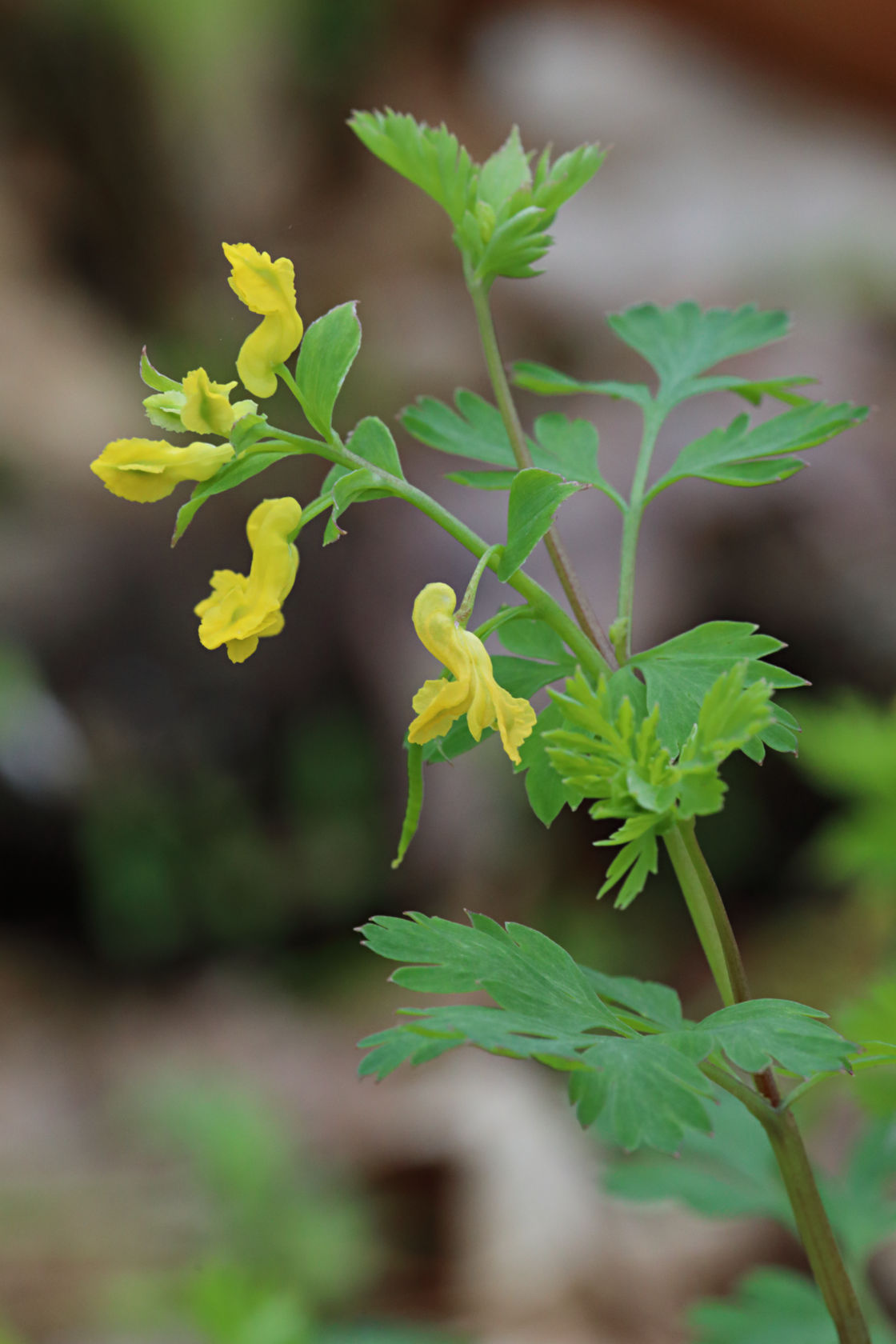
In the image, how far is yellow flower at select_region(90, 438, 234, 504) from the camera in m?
0.45

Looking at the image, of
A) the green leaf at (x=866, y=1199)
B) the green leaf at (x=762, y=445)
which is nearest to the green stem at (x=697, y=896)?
the green leaf at (x=762, y=445)

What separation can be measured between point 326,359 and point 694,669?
233 millimetres

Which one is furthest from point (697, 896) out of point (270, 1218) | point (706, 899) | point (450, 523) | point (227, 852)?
point (227, 852)

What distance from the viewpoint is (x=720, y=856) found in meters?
2.72

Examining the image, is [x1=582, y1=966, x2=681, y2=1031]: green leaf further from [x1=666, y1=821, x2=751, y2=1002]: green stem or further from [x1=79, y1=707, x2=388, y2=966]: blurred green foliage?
[x1=79, y1=707, x2=388, y2=966]: blurred green foliage

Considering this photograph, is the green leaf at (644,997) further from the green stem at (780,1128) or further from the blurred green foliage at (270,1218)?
the blurred green foliage at (270,1218)

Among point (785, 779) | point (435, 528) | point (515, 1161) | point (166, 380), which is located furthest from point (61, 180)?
point (166, 380)

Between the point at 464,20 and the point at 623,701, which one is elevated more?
the point at 464,20

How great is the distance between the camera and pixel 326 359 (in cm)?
49

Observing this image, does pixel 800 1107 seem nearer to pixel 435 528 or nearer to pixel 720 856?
pixel 720 856

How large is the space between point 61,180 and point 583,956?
13.2 feet

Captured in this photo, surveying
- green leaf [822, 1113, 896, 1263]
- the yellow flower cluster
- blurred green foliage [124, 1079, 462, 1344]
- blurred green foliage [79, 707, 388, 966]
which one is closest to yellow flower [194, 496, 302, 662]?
the yellow flower cluster

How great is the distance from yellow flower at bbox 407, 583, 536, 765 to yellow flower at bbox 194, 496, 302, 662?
0.06 metres

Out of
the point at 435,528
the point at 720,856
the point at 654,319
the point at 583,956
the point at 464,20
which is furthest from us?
the point at 464,20
